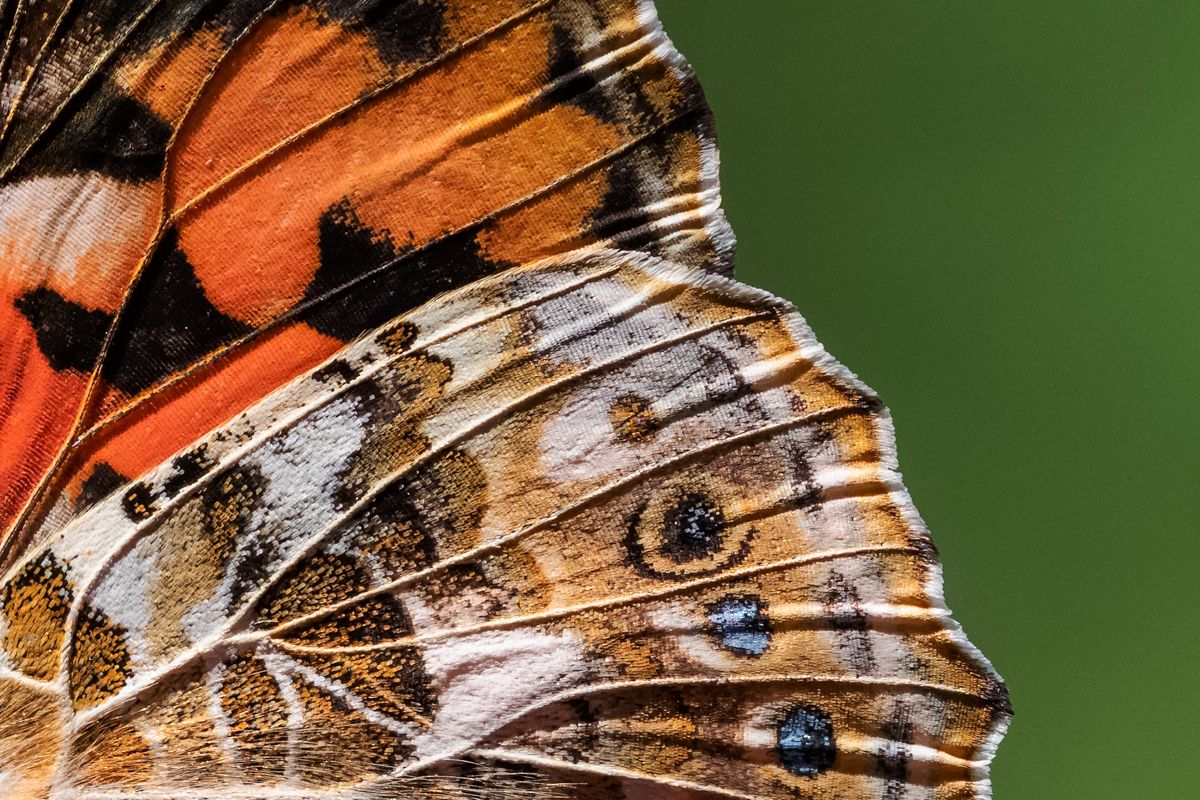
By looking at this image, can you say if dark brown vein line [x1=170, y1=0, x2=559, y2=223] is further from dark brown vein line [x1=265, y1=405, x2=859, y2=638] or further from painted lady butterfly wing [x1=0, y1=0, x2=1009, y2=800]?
dark brown vein line [x1=265, y1=405, x2=859, y2=638]

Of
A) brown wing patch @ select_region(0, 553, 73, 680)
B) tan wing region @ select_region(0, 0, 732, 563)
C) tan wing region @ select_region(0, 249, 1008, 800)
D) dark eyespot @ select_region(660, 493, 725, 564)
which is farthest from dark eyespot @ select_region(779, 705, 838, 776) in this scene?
brown wing patch @ select_region(0, 553, 73, 680)

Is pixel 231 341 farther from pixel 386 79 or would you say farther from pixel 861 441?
pixel 861 441

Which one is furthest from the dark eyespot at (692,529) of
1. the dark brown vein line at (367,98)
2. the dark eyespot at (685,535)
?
the dark brown vein line at (367,98)

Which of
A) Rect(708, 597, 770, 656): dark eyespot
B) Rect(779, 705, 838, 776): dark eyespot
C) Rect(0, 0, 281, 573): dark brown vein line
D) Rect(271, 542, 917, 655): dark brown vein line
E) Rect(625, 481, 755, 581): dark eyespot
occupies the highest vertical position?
Rect(0, 0, 281, 573): dark brown vein line

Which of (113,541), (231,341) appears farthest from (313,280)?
(113,541)

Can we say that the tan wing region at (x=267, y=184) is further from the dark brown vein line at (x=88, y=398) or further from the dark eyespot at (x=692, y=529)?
the dark eyespot at (x=692, y=529)

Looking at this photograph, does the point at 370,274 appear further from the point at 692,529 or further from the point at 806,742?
the point at 806,742

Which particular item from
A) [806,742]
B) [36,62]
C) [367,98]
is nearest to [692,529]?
[806,742]
